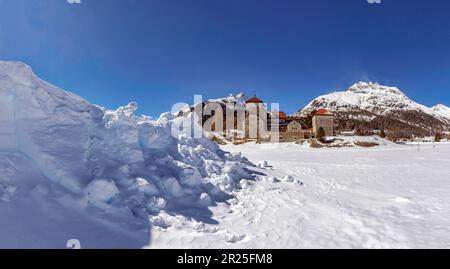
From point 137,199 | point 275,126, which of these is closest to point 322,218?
point 137,199

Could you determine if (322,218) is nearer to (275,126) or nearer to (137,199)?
(137,199)

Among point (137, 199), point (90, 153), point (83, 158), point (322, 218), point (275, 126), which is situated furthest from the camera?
point (275, 126)

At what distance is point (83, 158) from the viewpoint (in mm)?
8492

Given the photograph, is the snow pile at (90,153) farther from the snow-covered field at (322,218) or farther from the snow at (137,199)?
the snow-covered field at (322,218)

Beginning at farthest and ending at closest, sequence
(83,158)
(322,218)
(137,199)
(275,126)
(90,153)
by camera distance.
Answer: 1. (275,126)
2. (90,153)
3. (322,218)
4. (83,158)
5. (137,199)

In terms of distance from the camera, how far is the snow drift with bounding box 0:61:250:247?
7480 millimetres

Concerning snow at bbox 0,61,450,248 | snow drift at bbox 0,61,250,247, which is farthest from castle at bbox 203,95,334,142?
snow drift at bbox 0,61,250,247

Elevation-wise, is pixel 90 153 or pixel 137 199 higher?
pixel 90 153

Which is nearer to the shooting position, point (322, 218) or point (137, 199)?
point (137, 199)

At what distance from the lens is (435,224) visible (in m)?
7.95

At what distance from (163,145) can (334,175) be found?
9768 millimetres

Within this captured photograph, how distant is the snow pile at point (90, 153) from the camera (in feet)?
25.0

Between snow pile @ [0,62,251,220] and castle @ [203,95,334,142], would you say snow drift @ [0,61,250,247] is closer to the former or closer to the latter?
snow pile @ [0,62,251,220]

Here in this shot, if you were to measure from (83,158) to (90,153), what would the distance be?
23.0 inches
